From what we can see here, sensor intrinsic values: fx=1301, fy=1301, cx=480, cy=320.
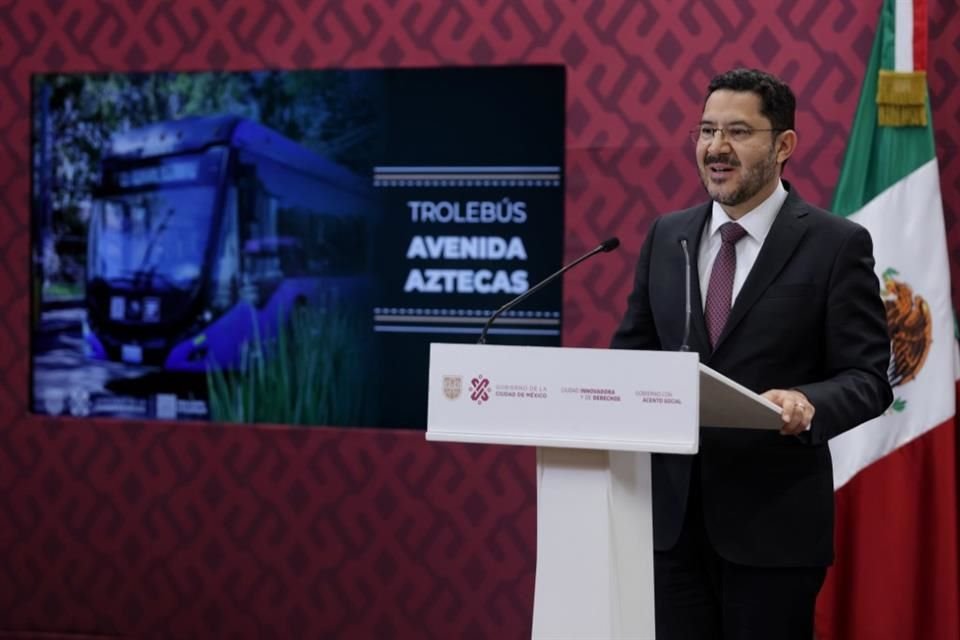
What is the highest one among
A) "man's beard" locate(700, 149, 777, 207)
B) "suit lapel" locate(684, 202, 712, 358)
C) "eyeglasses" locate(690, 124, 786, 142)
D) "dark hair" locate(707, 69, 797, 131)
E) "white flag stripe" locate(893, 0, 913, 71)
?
"white flag stripe" locate(893, 0, 913, 71)

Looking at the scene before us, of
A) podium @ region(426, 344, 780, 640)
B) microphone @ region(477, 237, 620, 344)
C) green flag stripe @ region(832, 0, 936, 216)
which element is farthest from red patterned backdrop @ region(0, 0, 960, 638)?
podium @ region(426, 344, 780, 640)

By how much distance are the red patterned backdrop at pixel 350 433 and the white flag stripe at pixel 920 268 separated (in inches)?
8.2

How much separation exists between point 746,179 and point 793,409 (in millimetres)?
477

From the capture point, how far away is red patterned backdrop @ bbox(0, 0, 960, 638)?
3961 mm

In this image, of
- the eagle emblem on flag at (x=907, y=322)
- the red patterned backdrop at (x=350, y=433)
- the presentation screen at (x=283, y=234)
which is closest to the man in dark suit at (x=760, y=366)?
the eagle emblem on flag at (x=907, y=322)

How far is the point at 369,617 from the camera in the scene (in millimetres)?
4277

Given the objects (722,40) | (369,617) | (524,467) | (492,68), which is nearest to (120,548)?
(369,617)

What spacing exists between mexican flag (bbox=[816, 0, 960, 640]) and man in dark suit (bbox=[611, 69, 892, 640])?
1357 mm

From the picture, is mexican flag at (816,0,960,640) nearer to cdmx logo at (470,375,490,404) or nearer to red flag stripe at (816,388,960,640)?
red flag stripe at (816,388,960,640)

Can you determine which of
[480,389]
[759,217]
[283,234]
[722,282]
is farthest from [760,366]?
[283,234]

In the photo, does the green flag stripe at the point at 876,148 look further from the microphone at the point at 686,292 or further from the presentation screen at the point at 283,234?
the microphone at the point at 686,292

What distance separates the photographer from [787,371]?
91.0 inches

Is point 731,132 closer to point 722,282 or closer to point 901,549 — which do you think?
point 722,282

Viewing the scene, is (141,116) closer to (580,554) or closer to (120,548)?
(120,548)
